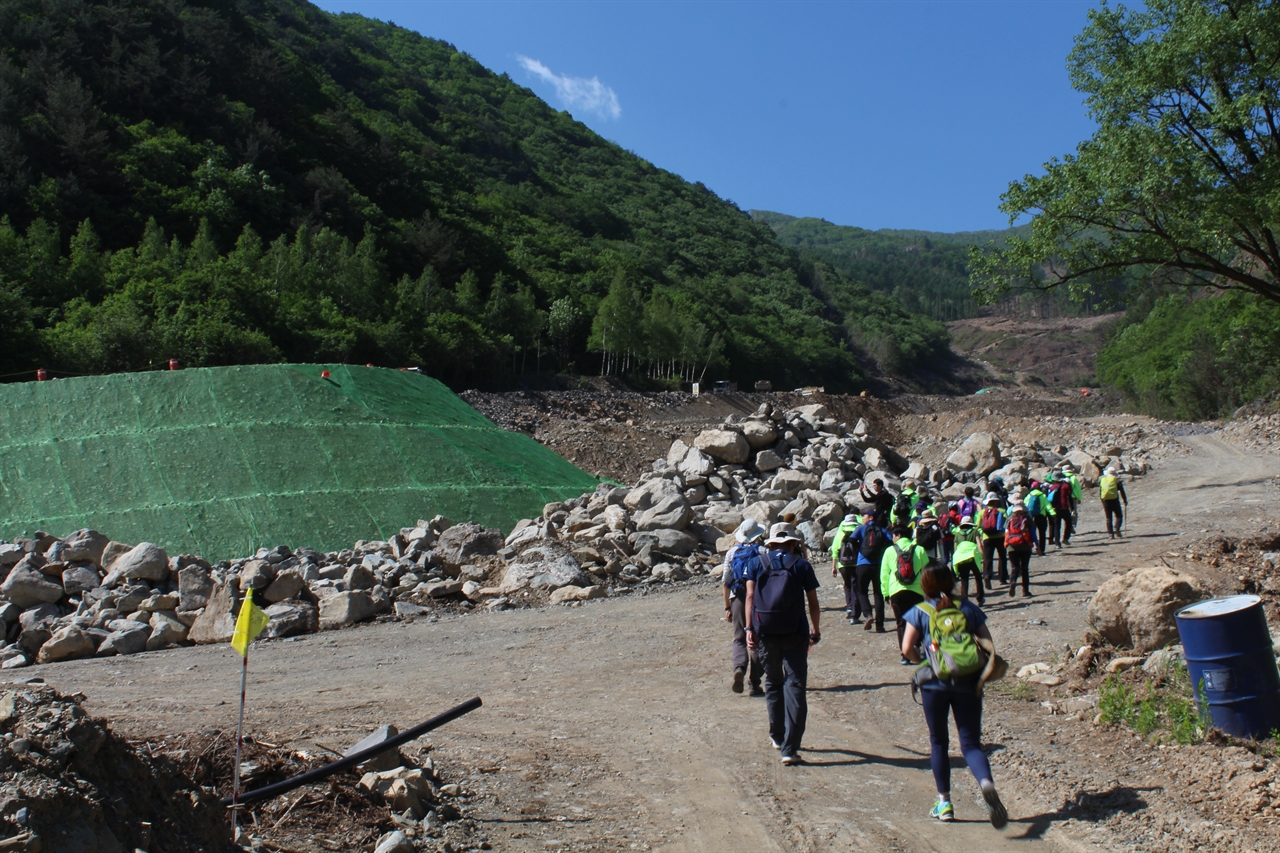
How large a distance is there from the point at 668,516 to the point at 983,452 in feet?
49.2

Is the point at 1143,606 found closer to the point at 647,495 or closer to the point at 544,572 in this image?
the point at 544,572

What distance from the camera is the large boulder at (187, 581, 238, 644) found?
1210cm

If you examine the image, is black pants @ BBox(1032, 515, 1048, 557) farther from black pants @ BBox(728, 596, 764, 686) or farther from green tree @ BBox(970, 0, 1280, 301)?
black pants @ BBox(728, 596, 764, 686)

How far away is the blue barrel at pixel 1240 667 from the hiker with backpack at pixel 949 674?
4.60 ft

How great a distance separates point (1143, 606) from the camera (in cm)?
708

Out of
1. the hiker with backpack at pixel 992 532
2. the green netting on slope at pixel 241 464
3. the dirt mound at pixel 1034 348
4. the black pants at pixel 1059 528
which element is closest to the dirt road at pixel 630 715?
the hiker with backpack at pixel 992 532

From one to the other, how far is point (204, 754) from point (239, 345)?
33992 millimetres

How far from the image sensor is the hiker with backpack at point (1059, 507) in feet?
55.2

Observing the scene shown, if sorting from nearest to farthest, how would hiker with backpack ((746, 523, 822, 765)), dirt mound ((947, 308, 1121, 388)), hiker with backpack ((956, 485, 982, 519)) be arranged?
hiker with backpack ((746, 523, 822, 765)), hiker with backpack ((956, 485, 982, 519)), dirt mound ((947, 308, 1121, 388))

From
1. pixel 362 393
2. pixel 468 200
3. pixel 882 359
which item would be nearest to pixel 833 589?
pixel 362 393

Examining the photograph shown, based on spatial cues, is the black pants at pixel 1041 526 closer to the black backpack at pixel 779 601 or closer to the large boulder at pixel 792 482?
the large boulder at pixel 792 482

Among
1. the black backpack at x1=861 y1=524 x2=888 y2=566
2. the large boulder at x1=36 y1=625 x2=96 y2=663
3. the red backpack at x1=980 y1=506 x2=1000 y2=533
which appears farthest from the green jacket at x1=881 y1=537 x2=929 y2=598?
the large boulder at x1=36 y1=625 x2=96 y2=663

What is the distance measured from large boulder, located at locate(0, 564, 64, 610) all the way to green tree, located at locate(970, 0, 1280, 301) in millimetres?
17175

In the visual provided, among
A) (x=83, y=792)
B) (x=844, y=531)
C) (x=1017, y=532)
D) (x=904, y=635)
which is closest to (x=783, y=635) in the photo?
(x=904, y=635)
